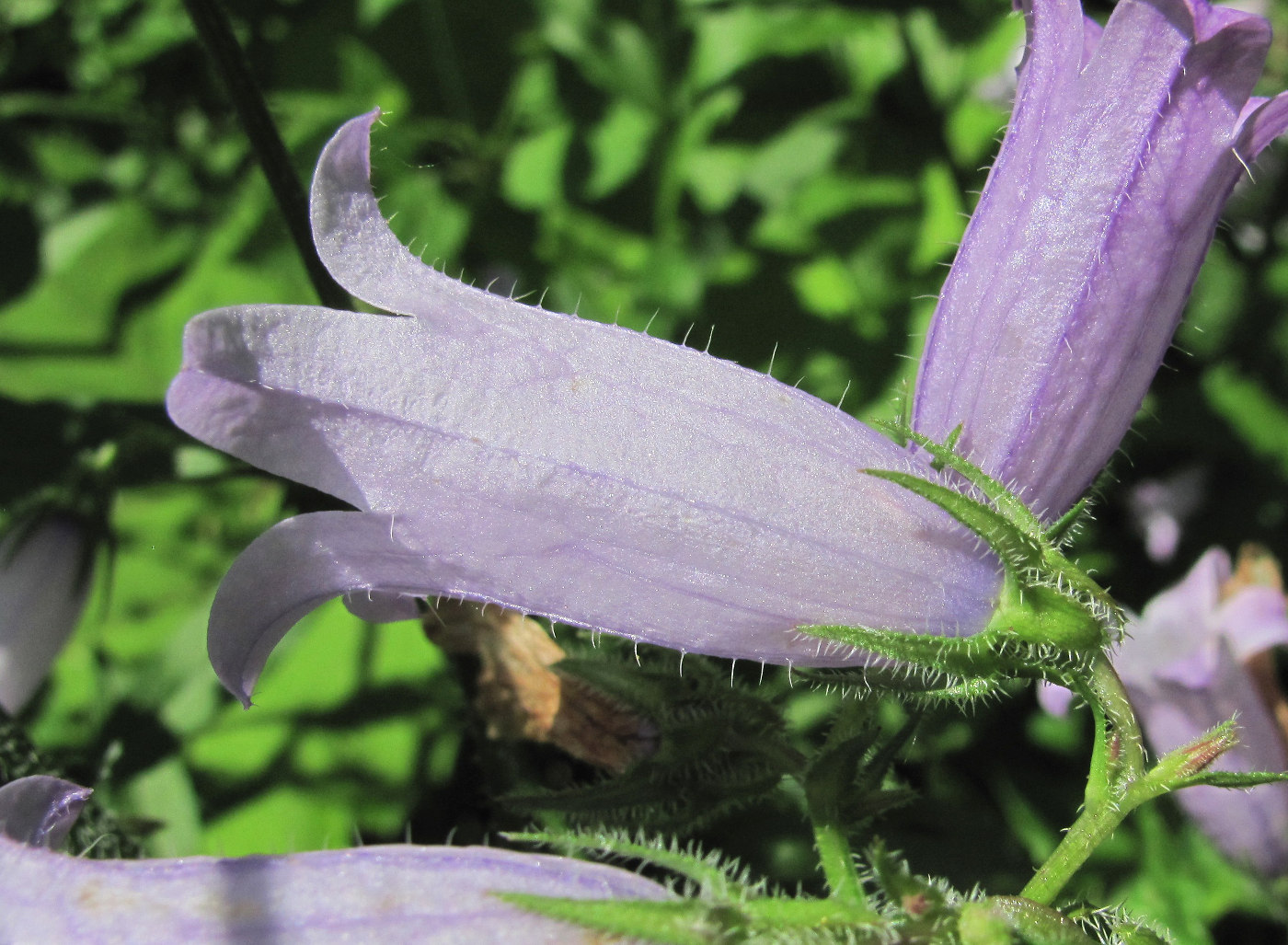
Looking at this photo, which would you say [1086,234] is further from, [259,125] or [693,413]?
[259,125]

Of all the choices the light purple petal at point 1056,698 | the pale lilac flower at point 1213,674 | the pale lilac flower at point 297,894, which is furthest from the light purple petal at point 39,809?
the pale lilac flower at point 1213,674

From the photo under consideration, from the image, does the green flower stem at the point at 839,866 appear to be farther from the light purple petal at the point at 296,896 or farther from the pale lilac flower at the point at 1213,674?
the pale lilac flower at the point at 1213,674

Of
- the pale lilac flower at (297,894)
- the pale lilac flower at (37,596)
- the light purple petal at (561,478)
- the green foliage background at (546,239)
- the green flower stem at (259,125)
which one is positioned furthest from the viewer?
the green foliage background at (546,239)

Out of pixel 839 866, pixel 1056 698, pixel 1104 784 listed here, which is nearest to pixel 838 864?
pixel 839 866

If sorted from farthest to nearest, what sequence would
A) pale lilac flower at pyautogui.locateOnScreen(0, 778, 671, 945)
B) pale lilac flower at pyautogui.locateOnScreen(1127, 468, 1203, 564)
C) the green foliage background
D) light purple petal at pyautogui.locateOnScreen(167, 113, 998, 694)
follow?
pale lilac flower at pyautogui.locateOnScreen(1127, 468, 1203, 564), the green foliage background, light purple petal at pyautogui.locateOnScreen(167, 113, 998, 694), pale lilac flower at pyautogui.locateOnScreen(0, 778, 671, 945)

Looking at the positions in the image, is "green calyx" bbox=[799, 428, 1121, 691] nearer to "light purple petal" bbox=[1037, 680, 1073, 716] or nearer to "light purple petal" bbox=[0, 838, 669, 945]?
"light purple petal" bbox=[0, 838, 669, 945]

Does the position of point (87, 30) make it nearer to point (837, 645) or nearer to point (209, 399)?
point (209, 399)

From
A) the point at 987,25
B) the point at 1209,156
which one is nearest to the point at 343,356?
the point at 1209,156

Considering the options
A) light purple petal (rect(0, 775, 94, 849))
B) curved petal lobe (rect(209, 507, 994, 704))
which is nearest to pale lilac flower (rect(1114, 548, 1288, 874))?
curved petal lobe (rect(209, 507, 994, 704))
